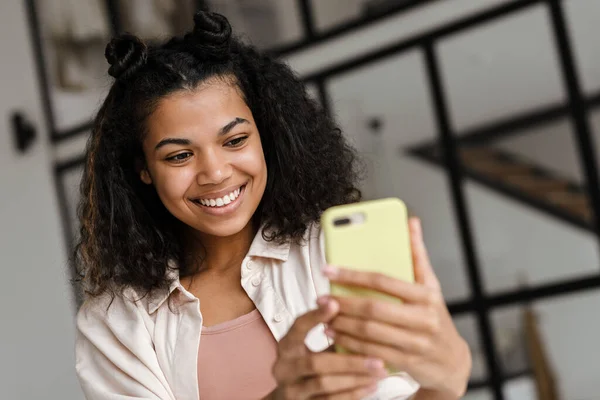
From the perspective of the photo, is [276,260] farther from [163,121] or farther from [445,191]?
[445,191]

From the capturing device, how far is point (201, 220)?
4.28ft

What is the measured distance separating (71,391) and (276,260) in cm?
366

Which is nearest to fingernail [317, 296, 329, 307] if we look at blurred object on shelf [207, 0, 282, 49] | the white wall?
blurred object on shelf [207, 0, 282, 49]

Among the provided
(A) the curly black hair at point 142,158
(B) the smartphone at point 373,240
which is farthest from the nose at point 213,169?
(B) the smartphone at point 373,240

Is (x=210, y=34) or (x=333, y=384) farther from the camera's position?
(x=210, y=34)

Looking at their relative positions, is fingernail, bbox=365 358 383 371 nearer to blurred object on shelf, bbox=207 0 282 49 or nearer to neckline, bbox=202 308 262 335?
neckline, bbox=202 308 262 335

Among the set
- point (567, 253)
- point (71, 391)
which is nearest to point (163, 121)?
point (567, 253)

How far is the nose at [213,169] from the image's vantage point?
1.26 m

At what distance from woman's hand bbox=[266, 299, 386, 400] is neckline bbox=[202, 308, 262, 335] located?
34 centimetres

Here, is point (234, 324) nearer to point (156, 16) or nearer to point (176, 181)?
point (176, 181)

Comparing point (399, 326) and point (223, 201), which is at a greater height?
point (223, 201)

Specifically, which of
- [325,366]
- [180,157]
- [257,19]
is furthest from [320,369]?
[257,19]

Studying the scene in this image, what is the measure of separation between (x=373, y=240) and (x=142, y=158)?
624mm

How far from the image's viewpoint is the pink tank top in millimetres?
1293
